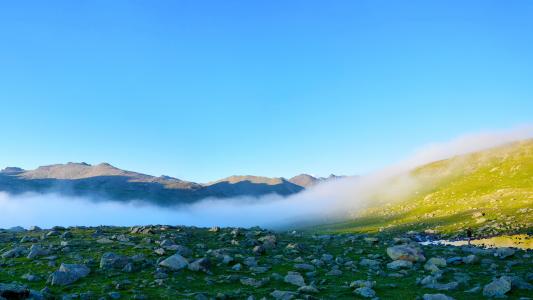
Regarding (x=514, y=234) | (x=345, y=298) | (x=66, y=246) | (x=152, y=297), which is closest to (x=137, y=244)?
(x=66, y=246)

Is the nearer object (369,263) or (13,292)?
(13,292)

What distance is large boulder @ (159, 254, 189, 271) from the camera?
31023 millimetres

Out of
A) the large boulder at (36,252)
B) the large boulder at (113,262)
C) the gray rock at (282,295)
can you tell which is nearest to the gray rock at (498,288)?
the gray rock at (282,295)

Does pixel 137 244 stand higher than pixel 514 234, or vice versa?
pixel 137 244

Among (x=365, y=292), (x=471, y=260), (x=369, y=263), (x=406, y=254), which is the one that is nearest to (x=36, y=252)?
(x=365, y=292)

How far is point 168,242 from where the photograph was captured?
40219mm

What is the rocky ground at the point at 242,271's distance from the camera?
25.2 meters

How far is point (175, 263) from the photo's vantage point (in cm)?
3148

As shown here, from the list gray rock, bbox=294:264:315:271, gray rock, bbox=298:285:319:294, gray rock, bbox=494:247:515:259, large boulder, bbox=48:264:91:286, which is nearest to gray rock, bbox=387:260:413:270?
gray rock, bbox=294:264:315:271

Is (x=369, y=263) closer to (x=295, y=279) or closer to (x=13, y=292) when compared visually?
(x=295, y=279)

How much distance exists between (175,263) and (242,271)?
5645 mm

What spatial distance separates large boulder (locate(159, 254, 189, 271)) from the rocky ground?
0.26 ft

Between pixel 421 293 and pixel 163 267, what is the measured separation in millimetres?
19473

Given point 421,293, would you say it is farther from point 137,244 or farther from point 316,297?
point 137,244
